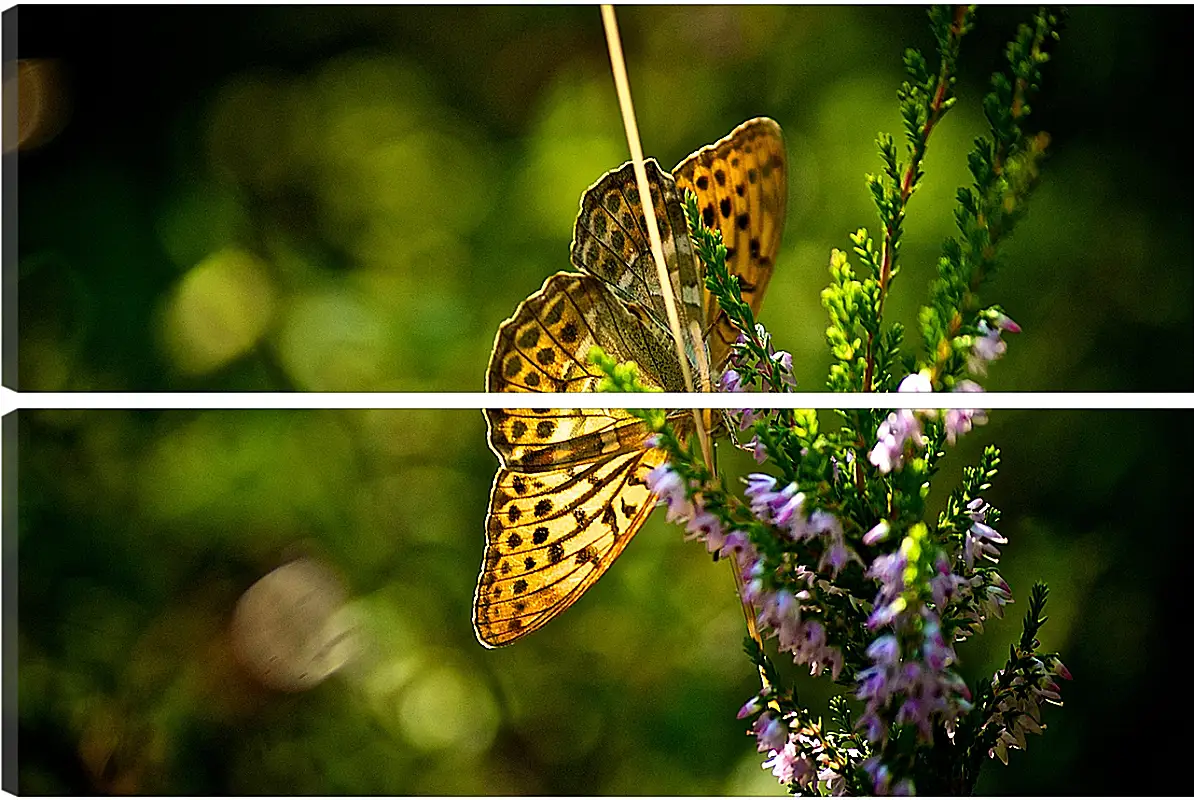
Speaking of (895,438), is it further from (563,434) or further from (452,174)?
(452,174)

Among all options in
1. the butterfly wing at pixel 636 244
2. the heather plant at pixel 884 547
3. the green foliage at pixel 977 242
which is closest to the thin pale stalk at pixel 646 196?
the butterfly wing at pixel 636 244

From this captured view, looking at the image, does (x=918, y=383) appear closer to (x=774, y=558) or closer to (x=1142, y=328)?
(x=774, y=558)

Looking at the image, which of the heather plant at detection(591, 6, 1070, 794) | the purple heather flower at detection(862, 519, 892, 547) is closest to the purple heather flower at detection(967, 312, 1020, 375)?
the heather plant at detection(591, 6, 1070, 794)

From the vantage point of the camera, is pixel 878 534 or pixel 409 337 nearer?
pixel 878 534

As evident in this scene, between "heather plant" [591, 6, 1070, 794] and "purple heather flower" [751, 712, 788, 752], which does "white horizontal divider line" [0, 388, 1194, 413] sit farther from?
"purple heather flower" [751, 712, 788, 752]

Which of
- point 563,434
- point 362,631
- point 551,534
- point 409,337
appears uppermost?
point 409,337

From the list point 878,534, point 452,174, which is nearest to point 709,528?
point 878,534

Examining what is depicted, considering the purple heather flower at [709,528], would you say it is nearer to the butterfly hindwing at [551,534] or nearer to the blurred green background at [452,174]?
the butterfly hindwing at [551,534]

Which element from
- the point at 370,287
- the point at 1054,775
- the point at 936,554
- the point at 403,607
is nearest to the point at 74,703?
the point at 403,607
